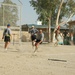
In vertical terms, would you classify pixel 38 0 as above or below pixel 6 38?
above

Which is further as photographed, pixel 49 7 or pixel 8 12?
pixel 49 7

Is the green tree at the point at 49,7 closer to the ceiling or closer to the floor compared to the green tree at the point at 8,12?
closer to the ceiling

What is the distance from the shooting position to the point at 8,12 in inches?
854

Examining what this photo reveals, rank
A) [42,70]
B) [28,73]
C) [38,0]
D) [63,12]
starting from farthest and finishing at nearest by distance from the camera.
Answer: [63,12] → [38,0] → [42,70] → [28,73]

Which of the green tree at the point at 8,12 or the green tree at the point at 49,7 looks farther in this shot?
the green tree at the point at 49,7

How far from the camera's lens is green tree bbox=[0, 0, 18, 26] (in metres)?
21.4

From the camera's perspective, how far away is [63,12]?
137 feet

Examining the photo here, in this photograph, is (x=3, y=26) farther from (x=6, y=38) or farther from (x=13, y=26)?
(x=6, y=38)

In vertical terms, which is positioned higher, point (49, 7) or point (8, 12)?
point (49, 7)

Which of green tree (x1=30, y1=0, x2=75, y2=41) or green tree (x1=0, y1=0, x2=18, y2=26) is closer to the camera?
green tree (x1=0, y1=0, x2=18, y2=26)

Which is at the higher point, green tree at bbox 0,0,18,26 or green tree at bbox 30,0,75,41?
green tree at bbox 30,0,75,41

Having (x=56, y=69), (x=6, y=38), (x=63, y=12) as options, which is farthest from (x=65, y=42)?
(x=56, y=69)

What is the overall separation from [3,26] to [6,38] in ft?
10.0

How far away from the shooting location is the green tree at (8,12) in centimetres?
2144
